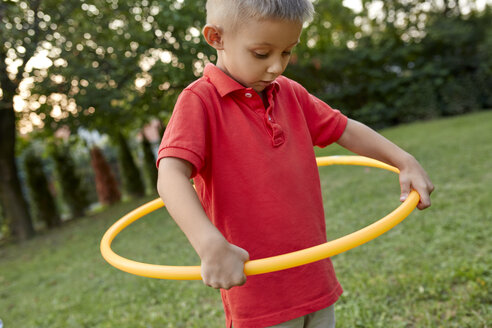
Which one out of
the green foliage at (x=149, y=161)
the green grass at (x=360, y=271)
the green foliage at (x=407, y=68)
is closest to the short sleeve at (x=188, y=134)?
the green grass at (x=360, y=271)

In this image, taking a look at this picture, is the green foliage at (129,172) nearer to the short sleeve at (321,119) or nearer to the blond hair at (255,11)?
the short sleeve at (321,119)

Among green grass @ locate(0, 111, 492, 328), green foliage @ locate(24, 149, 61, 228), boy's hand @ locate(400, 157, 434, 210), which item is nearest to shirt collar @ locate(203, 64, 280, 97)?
boy's hand @ locate(400, 157, 434, 210)

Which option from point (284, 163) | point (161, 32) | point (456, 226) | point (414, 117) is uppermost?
point (284, 163)

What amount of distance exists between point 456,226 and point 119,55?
7.80m

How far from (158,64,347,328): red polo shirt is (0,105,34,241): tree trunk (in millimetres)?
11210

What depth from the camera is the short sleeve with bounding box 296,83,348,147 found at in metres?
1.90

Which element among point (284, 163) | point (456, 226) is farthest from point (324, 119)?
point (456, 226)

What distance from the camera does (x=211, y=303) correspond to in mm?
3904

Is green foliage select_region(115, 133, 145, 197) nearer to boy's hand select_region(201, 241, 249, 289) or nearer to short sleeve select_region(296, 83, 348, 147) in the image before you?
short sleeve select_region(296, 83, 348, 147)

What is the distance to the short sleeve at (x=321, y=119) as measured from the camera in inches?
74.8

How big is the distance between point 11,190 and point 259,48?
11.9 meters

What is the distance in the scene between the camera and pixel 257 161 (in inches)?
61.3

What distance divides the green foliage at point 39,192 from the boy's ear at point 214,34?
41.0ft

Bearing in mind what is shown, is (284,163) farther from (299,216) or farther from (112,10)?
(112,10)
